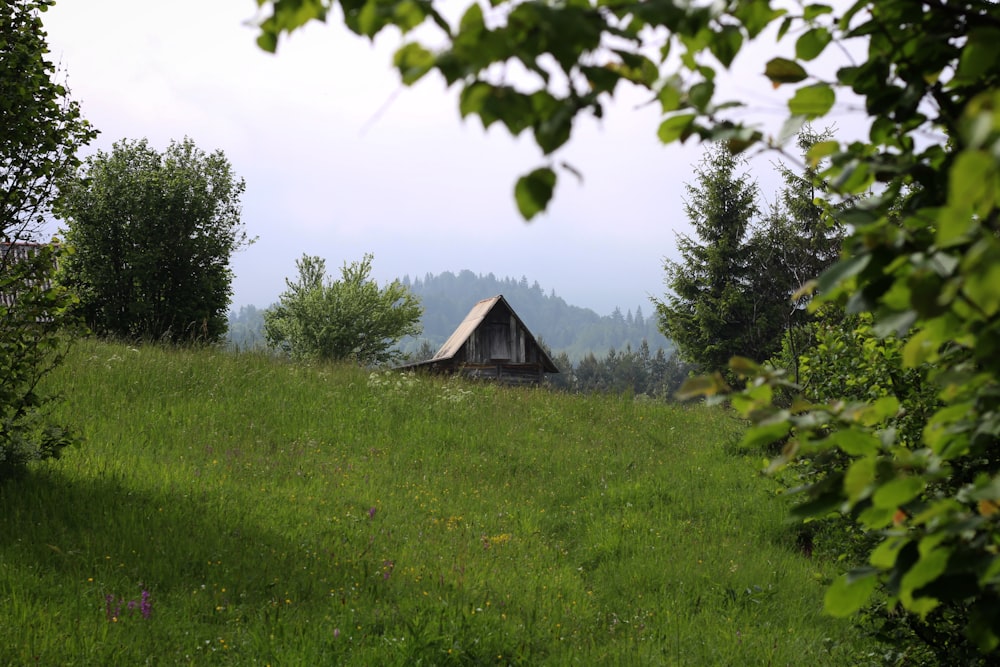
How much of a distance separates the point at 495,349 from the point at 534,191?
1249 inches

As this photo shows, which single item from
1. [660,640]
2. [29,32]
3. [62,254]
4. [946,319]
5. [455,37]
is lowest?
[660,640]

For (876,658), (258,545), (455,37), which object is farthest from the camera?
(258,545)

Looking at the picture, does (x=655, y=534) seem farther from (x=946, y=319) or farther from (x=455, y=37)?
(x=455, y=37)

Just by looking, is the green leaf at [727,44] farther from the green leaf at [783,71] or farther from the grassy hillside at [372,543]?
the grassy hillside at [372,543]

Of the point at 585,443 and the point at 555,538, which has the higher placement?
the point at 585,443

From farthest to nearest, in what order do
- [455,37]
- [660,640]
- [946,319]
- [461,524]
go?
[461,524], [660,640], [946,319], [455,37]

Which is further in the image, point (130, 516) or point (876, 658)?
point (130, 516)

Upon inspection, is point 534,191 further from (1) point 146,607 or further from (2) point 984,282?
(1) point 146,607

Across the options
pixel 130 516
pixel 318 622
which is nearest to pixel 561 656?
pixel 318 622

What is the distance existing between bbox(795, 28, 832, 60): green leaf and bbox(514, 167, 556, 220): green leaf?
3.63 ft

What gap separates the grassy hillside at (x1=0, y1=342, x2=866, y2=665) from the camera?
547cm

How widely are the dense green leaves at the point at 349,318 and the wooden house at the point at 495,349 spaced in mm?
7198

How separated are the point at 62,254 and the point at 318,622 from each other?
498cm

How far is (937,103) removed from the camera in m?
1.94
